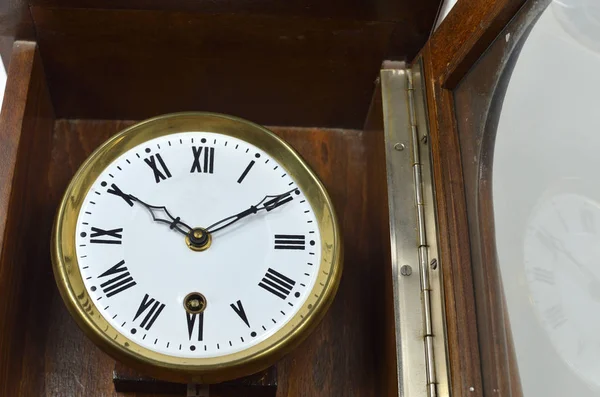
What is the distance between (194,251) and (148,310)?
0.11 metres

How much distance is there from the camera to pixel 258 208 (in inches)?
45.9

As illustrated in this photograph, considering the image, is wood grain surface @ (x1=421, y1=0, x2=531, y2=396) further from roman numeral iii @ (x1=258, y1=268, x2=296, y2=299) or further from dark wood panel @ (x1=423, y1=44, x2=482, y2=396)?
roman numeral iii @ (x1=258, y1=268, x2=296, y2=299)

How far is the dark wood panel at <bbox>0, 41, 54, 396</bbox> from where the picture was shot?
1.11m

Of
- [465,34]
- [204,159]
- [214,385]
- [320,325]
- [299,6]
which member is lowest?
[214,385]

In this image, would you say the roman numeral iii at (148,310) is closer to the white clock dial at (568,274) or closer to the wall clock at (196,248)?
the wall clock at (196,248)

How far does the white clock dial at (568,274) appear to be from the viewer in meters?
0.81

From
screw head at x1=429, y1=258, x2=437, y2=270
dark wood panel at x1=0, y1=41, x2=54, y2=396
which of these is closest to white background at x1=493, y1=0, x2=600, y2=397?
screw head at x1=429, y1=258, x2=437, y2=270

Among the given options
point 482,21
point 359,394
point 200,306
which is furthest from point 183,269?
point 482,21

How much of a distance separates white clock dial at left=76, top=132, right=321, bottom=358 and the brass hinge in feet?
0.40

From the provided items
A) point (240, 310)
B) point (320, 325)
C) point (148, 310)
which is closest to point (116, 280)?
point (148, 310)

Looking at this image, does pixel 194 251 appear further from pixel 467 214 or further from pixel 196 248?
pixel 467 214

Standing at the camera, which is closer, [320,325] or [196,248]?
[196,248]

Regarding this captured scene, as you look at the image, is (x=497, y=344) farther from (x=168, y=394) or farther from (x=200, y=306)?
(x=168, y=394)

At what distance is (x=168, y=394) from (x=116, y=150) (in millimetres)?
359
